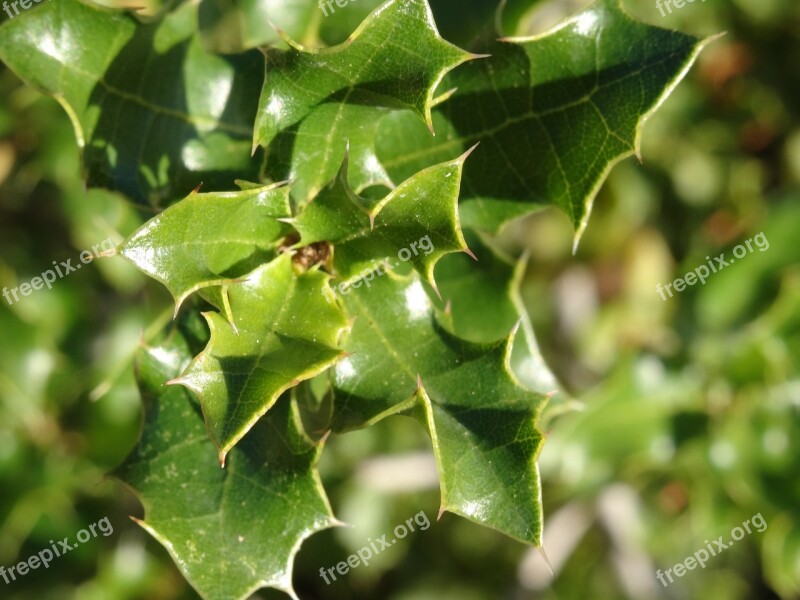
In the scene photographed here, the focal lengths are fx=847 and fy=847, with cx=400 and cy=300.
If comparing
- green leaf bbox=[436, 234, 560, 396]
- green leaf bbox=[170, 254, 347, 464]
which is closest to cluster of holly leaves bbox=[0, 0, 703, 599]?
green leaf bbox=[170, 254, 347, 464]

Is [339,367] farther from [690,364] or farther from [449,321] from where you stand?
[690,364]

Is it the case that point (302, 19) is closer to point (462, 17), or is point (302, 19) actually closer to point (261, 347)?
point (462, 17)

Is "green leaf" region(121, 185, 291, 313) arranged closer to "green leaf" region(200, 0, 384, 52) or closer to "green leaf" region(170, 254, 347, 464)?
"green leaf" region(170, 254, 347, 464)

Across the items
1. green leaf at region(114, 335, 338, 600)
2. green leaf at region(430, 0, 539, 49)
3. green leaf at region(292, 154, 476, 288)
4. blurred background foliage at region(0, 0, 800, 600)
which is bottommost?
blurred background foliage at region(0, 0, 800, 600)

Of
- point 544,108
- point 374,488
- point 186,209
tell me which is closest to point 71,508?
point 374,488

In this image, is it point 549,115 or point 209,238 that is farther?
point 549,115

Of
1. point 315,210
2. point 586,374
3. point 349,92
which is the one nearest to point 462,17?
point 349,92
